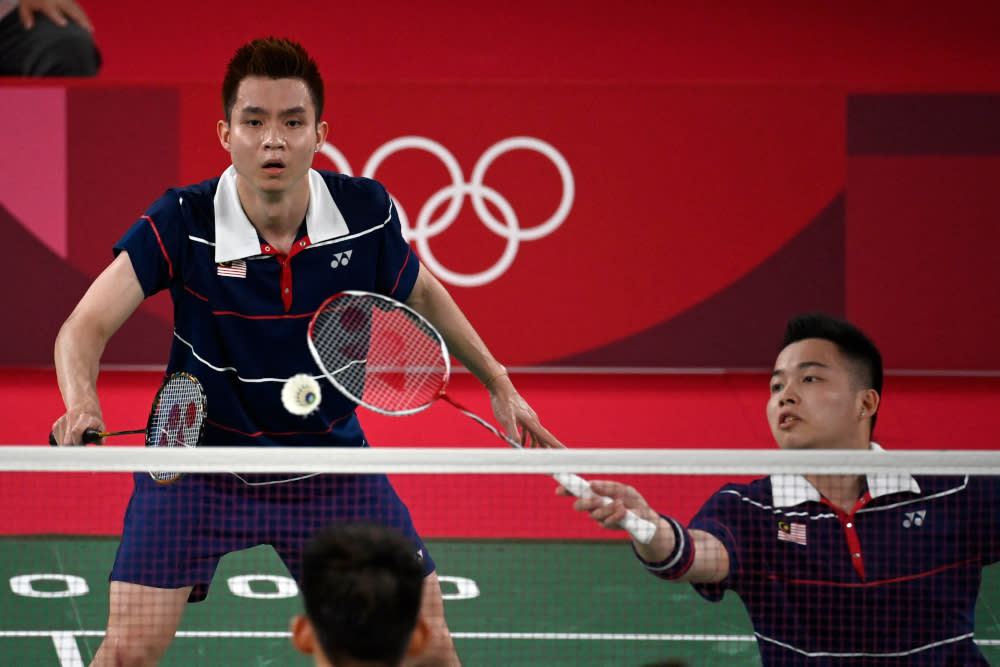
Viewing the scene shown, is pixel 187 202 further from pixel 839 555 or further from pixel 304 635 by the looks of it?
pixel 839 555

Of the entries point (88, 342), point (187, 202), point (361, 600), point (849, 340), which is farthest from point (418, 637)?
point (187, 202)

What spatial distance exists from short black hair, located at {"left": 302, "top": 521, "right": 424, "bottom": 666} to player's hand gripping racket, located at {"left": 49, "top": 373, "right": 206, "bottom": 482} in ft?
4.26

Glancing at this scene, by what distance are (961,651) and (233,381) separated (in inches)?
71.7

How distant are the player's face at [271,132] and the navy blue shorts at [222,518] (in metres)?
0.76

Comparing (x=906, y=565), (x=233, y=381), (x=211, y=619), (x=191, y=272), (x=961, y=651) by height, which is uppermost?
(x=191, y=272)

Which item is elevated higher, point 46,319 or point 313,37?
point 313,37

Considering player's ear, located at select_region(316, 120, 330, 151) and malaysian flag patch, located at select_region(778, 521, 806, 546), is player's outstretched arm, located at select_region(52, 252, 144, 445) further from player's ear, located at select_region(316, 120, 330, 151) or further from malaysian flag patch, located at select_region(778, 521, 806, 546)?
malaysian flag patch, located at select_region(778, 521, 806, 546)

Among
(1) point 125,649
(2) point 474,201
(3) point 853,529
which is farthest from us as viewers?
(2) point 474,201

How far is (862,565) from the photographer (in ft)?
9.17

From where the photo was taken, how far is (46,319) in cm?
792

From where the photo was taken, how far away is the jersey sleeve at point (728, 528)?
276 centimetres

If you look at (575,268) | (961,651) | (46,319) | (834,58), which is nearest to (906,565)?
(961,651)

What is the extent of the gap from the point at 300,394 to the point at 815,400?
121 cm

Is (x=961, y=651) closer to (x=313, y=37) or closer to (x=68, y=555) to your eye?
(x=68, y=555)
